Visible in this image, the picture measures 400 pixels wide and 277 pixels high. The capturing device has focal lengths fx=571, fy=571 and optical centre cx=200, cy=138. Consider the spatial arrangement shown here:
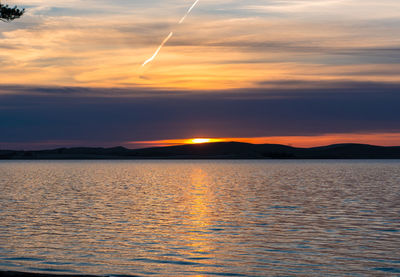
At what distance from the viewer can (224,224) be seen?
35.2 meters

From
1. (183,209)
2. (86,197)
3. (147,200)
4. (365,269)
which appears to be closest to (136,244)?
(365,269)

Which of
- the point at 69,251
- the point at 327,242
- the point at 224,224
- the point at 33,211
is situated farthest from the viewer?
the point at 33,211

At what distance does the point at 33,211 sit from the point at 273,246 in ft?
71.3

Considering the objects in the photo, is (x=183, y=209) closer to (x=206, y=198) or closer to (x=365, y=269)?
(x=206, y=198)

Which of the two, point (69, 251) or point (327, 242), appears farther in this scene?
point (327, 242)

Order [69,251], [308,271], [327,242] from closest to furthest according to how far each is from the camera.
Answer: [308,271] < [69,251] < [327,242]

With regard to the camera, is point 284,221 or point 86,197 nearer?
point 284,221

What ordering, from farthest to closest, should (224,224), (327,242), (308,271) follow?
(224,224)
(327,242)
(308,271)

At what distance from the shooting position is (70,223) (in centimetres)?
3541

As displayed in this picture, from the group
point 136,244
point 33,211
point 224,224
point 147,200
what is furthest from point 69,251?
point 147,200

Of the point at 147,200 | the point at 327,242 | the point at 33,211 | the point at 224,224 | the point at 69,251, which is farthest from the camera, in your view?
the point at 147,200

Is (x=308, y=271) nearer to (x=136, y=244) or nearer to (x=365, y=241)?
(x=365, y=241)

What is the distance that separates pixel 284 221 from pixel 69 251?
15.0 meters

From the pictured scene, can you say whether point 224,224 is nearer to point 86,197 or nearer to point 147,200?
point 147,200
